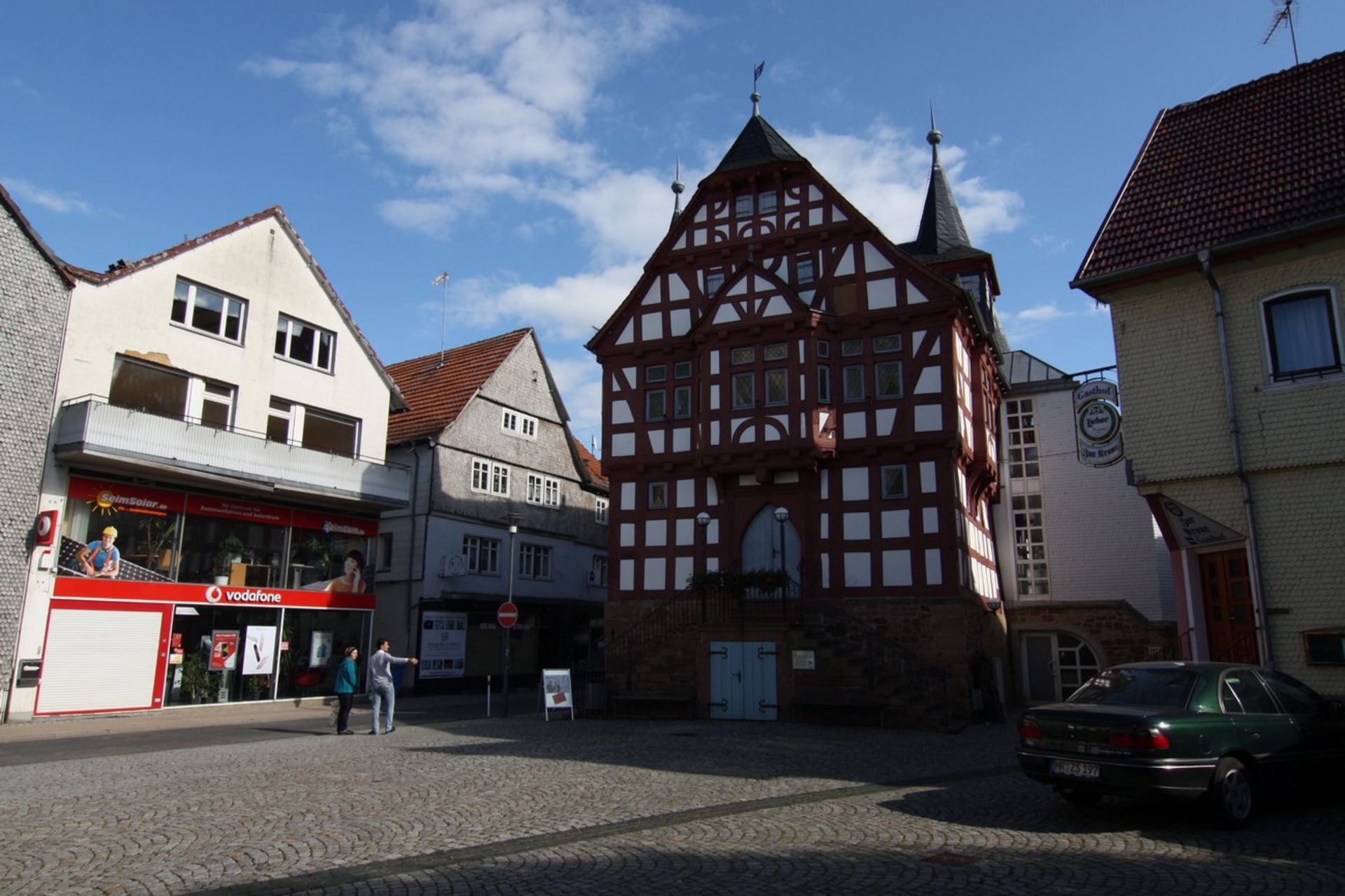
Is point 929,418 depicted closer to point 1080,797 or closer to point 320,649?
point 1080,797

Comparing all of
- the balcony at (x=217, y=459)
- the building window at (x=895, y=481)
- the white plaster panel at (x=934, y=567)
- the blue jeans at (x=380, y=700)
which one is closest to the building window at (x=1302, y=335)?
the white plaster panel at (x=934, y=567)

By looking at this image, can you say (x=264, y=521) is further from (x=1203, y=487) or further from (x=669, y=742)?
(x=1203, y=487)

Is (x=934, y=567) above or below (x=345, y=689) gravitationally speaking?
above

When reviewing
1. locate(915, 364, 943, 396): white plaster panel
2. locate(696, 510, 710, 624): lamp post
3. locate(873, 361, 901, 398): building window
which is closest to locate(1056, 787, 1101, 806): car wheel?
locate(696, 510, 710, 624): lamp post

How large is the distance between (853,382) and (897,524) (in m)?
3.82

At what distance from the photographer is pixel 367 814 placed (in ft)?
33.1

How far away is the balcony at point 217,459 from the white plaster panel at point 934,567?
1595cm

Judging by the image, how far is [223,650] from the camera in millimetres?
25062

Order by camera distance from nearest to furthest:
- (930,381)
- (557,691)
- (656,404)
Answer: (557,691), (930,381), (656,404)

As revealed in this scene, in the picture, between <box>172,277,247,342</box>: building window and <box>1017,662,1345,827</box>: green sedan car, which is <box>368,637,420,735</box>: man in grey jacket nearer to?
<box>172,277,247,342</box>: building window

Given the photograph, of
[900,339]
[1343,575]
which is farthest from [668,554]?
[1343,575]

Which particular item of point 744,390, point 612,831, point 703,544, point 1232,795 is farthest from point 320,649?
point 1232,795

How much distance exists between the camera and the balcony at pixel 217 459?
71.6ft

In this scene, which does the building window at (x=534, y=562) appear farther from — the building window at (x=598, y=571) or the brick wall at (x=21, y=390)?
the brick wall at (x=21, y=390)
